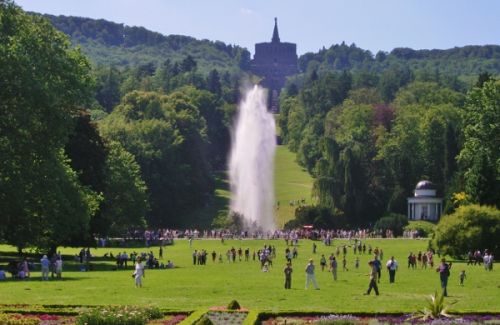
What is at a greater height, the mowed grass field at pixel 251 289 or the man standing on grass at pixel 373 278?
the man standing on grass at pixel 373 278

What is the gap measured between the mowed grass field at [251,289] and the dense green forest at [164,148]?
507 centimetres

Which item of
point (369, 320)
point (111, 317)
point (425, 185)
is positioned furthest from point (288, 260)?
point (425, 185)

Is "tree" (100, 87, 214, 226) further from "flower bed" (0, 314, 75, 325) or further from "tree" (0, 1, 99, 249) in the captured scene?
"flower bed" (0, 314, 75, 325)

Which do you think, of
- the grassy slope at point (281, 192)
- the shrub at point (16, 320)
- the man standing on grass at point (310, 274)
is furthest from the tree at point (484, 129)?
the shrub at point (16, 320)

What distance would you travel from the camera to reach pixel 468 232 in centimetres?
6981

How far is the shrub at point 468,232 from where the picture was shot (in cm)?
6981

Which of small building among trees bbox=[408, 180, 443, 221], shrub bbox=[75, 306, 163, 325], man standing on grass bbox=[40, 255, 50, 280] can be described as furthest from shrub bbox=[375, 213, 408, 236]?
shrub bbox=[75, 306, 163, 325]

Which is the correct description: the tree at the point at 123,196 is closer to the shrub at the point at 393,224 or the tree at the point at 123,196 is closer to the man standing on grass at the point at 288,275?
the shrub at the point at 393,224

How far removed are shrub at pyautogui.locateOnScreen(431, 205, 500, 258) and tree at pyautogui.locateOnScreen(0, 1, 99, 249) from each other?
23421 mm

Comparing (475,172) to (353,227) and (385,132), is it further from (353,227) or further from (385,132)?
(385,132)

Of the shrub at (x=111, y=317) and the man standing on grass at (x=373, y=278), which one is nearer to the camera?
the shrub at (x=111, y=317)

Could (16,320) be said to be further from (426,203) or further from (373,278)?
(426,203)

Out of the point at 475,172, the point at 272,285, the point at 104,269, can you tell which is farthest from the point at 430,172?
the point at 272,285

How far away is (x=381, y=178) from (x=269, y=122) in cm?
1361
